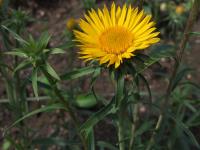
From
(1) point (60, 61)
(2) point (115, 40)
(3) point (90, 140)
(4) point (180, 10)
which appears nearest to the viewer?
(2) point (115, 40)

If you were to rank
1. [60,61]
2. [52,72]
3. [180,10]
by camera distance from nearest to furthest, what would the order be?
[52,72]
[180,10]
[60,61]

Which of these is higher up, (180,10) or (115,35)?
(180,10)

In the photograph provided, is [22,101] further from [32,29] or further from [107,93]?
[32,29]

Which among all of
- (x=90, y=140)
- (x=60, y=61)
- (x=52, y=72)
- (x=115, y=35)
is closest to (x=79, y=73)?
(x=52, y=72)

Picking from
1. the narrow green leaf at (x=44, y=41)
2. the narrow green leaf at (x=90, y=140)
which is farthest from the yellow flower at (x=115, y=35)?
the narrow green leaf at (x=90, y=140)

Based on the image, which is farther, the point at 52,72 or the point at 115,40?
the point at 115,40

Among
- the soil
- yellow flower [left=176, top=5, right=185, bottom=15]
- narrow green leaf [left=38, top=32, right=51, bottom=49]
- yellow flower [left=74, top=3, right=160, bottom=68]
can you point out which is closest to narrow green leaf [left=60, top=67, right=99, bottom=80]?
yellow flower [left=74, top=3, right=160, bottom=68]

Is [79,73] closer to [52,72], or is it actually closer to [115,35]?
A: [52,72]

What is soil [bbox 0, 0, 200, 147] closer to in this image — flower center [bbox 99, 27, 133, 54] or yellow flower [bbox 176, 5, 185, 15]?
yellow flower [bbox 176, 5, 185, 15]

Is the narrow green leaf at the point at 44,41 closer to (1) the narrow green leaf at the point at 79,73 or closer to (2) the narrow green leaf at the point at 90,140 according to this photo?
(1) the narrow green leaf at the point at 79,73
